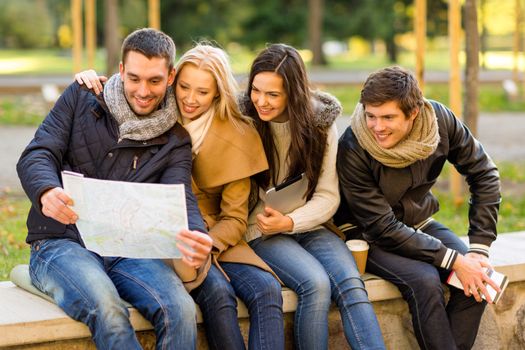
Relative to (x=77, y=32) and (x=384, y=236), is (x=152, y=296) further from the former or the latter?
(x=77, y=32)

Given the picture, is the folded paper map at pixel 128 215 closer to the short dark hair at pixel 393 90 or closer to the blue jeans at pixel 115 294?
the blue jeans at pixel 115 294

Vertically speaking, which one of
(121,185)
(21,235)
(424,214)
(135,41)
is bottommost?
(21,235)

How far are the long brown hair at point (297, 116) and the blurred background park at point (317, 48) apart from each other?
41 centimetres

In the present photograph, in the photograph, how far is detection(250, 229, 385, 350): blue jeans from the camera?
3742mm

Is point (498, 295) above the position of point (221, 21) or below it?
below

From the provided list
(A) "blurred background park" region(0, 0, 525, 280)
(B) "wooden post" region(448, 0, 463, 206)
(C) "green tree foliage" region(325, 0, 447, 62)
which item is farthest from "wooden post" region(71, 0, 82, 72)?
(C) "green tree foliage" region(325, 0, 447, 62)

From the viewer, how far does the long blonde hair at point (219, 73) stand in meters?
3.91

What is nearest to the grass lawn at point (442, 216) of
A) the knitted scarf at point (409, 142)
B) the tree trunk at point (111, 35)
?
the knitted scarf at point (409, 142)

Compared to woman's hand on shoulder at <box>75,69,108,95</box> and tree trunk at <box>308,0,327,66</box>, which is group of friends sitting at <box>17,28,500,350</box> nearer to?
woman's hand on shoulder at <box>75,69,108,95</box>

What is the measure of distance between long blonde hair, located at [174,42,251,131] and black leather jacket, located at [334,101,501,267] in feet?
1.80

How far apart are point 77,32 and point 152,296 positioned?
7.98 m

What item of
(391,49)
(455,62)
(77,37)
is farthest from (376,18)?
(455,62)

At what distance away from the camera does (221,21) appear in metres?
31.7

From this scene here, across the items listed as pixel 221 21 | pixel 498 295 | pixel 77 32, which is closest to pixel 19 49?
pixel 221 21
